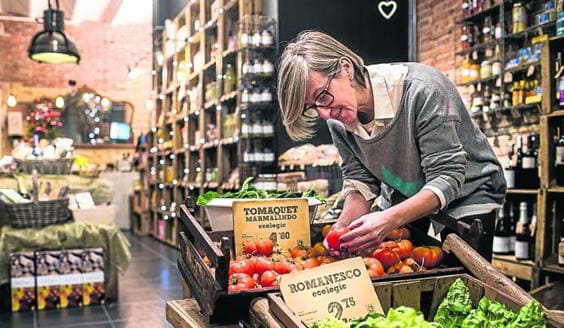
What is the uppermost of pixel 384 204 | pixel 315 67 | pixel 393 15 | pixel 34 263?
pixel 393 15

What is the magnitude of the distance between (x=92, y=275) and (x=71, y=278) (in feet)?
0.50

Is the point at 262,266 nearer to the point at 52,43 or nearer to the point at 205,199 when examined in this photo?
the point at 205,199

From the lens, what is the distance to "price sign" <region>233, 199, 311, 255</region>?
1.64 meters

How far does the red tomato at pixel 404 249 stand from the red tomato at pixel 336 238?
0.15m

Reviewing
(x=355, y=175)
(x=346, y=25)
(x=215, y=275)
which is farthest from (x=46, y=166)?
(x=215, y=275)

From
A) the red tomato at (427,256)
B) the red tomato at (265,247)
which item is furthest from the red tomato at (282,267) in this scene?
the red tomato at (427,256)

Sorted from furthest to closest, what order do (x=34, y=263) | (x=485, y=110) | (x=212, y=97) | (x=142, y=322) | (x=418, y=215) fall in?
1. (x=212, y=97)
2. (x=485, y=110)
3. (x=34, y=263)
4. (x=142, y=322)
5. (x=418, y=215)

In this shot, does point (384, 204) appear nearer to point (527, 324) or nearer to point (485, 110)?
point (527, 324)

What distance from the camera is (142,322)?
4.17 metres

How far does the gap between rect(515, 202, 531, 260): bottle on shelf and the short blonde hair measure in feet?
9.23

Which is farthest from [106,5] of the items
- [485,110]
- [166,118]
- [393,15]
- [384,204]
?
[384,204]

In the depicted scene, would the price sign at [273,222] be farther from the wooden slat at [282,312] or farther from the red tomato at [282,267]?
the wooden slat at [282,312]

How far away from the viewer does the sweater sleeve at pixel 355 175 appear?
199 centimetres

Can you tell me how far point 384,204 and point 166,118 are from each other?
7.57 metres
